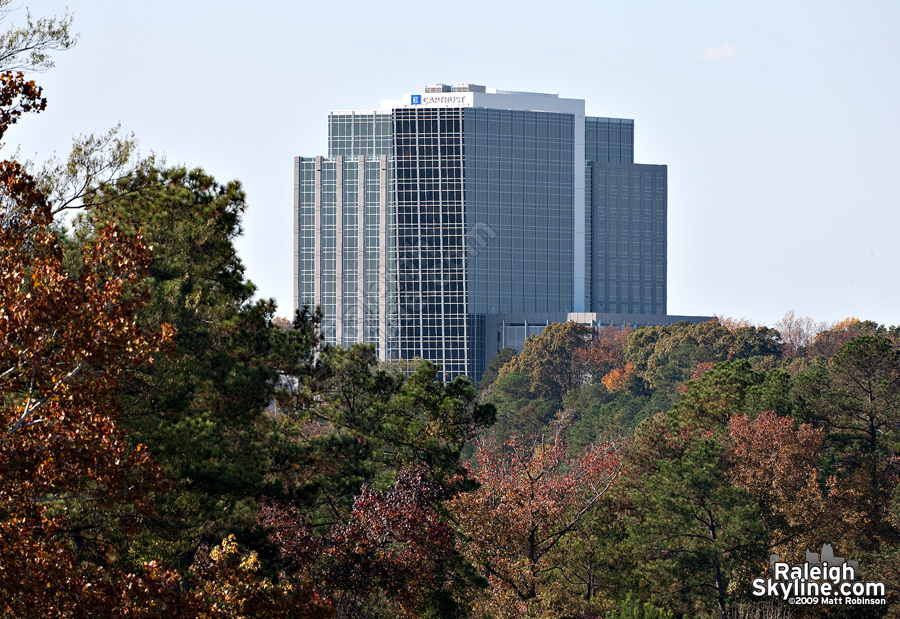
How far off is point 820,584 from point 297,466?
3069 cm

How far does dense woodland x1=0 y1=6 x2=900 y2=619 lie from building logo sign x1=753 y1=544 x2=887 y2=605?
20.9 inches

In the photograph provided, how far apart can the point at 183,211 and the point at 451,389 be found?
1317cm

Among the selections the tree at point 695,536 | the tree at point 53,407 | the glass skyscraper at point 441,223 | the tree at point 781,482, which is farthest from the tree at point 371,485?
the glass skyscraper at point 441,223

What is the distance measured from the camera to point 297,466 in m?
30.2

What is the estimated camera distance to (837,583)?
169ft

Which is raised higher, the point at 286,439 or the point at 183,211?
the point at 183,211

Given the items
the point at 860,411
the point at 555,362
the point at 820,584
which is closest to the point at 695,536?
the point at 820,584

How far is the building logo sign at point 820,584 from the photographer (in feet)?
163

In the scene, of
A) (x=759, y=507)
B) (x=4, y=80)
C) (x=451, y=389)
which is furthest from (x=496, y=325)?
(x=4, y=80)

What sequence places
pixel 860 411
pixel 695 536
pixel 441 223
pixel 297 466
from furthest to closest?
pixel 441 223 → pixel 860 411 → pixel 695 536 → pixel 297 466

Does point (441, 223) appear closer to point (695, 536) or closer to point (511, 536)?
point (695, 536)

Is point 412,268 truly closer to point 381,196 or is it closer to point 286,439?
point 381,196

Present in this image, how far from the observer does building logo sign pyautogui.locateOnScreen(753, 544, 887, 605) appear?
49656mm

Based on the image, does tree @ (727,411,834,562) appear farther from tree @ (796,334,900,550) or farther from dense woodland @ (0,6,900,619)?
tree @ (796,334,900,550)
